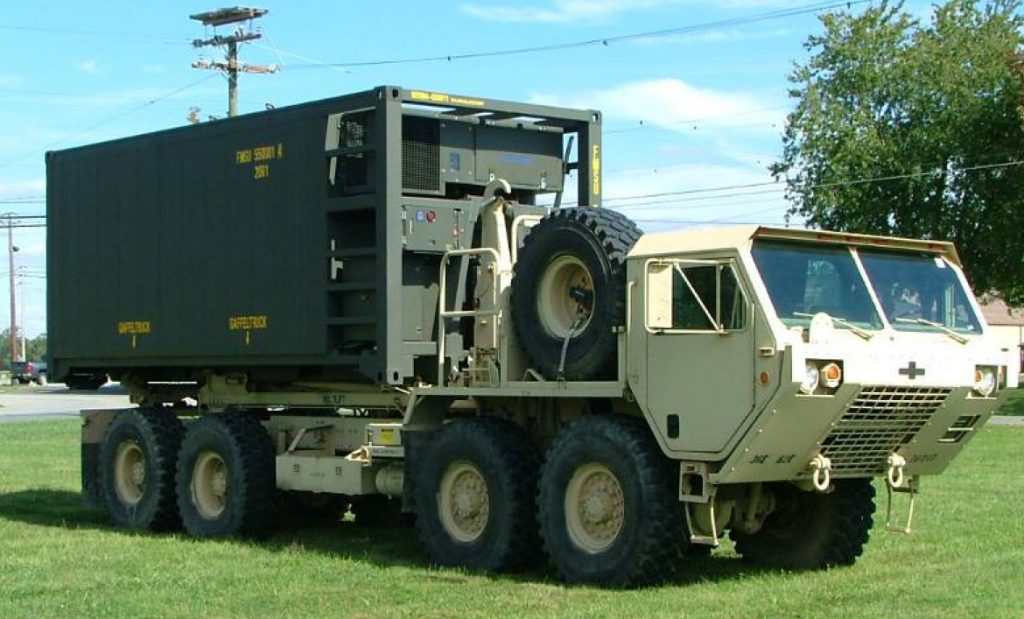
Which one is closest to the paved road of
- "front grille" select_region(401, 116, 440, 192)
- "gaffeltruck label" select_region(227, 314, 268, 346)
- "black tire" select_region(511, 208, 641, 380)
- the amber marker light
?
"gaffeltruck label" select_region(227, 314, 268, 346)

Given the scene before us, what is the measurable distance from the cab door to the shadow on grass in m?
1.32

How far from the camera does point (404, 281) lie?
13.3 metres

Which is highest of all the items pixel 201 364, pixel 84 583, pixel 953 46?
pixel 953 46

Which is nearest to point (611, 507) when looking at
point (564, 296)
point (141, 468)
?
point (564, 296)

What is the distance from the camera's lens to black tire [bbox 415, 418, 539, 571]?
477 inches

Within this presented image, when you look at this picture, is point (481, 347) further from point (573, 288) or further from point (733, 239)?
point (733, 239)

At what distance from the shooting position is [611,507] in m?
11.4

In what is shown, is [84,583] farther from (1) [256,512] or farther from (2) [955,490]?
(2) [955,490]

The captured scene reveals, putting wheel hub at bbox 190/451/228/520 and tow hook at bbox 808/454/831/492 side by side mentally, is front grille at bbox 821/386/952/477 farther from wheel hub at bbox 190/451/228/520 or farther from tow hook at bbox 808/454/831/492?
wheel hub at bbox 190/451/228/520

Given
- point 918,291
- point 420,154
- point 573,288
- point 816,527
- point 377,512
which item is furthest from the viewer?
point 377,512

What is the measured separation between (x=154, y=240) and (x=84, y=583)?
15.7 ft

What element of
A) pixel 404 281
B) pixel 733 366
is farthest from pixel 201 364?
pixel 733 366

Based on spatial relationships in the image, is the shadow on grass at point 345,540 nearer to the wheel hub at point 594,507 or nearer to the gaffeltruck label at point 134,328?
the wheel hub at point 594,507

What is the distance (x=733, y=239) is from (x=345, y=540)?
5.62 meters
